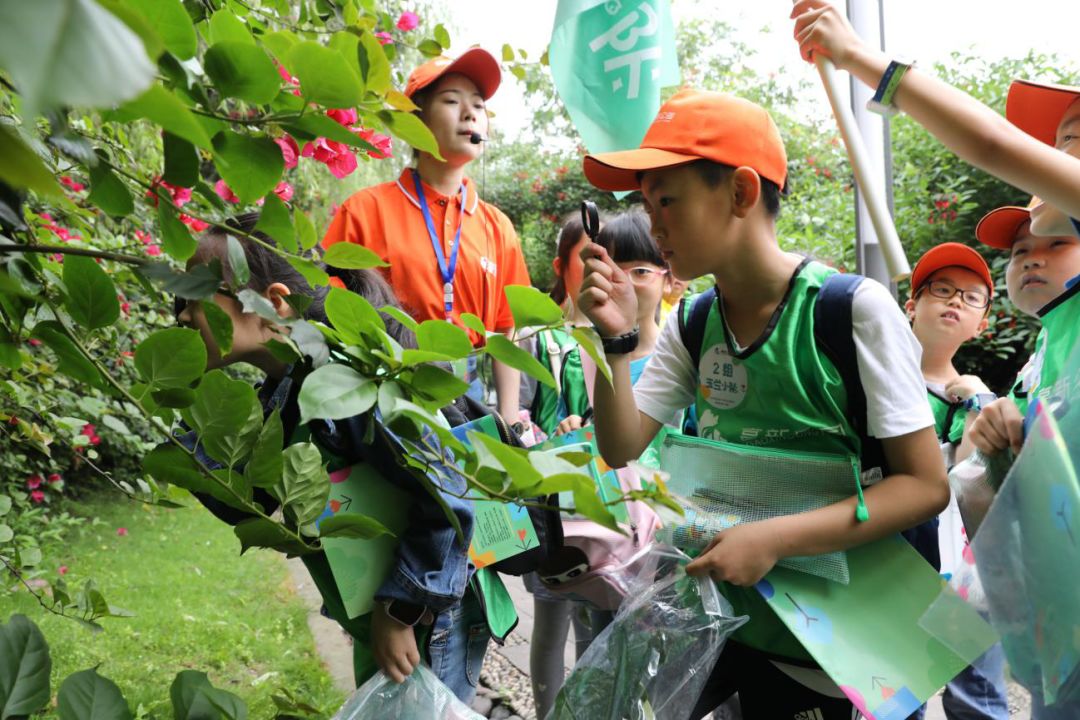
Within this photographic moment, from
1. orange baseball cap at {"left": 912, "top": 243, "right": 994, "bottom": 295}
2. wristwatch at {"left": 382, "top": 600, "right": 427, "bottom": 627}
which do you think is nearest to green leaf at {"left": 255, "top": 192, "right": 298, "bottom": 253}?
wristwatch at {"left": 382, "top": 600, "right": 427, "bottom": 627}

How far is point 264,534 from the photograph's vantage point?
83cm

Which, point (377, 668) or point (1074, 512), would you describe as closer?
point (1074, 512)

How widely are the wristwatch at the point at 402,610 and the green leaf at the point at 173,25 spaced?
118 cm

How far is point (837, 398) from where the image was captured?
57.4 inches

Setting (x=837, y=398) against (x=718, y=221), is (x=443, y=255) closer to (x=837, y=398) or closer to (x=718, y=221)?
(x=718, y=221)

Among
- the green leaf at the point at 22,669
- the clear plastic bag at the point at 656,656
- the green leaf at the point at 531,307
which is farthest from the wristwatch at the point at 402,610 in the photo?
the green leaf at the point at 531,307

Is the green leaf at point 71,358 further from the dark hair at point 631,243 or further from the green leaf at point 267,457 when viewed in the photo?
the dark hair at point 631,243

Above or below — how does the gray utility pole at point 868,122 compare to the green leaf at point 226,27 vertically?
below

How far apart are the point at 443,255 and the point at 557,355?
0.52m

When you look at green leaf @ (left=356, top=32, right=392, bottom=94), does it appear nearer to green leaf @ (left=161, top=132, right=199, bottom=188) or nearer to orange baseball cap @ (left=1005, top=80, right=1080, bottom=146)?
green leaf @ (left=161, top=132, right=199, bottom=188)

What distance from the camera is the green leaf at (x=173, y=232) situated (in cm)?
76

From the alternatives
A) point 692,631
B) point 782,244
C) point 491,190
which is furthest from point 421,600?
point 491,190

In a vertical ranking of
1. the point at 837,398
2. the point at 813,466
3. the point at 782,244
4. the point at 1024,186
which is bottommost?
the point at 782,244

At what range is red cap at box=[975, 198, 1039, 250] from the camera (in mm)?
2100
